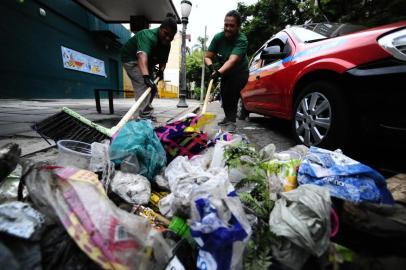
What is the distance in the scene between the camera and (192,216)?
92 cm

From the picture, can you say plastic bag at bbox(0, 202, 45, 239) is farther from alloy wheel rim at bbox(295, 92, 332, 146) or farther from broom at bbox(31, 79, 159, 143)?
alloy wheel rim at bbox(295, 92, 332, 146)

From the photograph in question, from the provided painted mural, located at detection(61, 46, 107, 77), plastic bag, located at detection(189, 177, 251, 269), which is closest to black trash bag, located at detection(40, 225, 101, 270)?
plastic bag, located at detection(189, 177, 251, 269)

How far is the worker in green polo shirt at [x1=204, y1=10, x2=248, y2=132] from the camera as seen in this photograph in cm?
340

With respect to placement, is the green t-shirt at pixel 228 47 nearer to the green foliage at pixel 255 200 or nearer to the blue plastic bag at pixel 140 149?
the green foliage at pixel 255 200

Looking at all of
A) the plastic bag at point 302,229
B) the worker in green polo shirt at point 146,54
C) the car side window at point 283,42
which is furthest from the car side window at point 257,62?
the plastic bag at point 302,229

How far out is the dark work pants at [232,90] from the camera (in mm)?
3709

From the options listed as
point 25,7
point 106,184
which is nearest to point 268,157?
point 106,184

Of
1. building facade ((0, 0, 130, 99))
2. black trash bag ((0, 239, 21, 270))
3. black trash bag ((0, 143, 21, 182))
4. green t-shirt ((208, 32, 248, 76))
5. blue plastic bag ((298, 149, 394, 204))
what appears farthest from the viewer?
building facade ((0, 0, 130, 99))

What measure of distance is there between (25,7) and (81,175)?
9613 millimetres

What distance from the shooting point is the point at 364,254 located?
38.7 inches

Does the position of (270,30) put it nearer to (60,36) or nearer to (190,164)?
(60,36)

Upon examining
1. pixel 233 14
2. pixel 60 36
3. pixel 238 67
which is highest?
pixel 60 36

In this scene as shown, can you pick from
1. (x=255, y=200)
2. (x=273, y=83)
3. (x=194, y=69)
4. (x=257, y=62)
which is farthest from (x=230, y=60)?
(x=194, y=69)

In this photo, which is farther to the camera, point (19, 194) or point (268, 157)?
point (268, 157)
